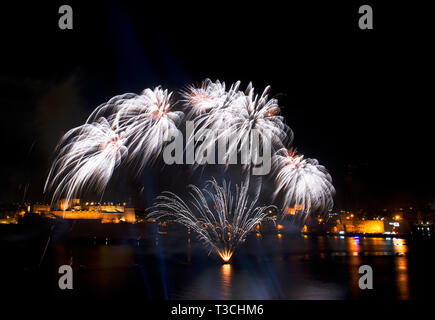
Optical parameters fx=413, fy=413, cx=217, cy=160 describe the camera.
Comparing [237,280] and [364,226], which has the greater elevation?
[237,280]

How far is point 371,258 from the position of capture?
3183 cm

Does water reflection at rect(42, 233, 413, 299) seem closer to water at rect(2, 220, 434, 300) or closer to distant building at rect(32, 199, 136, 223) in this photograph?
water at rect(2, 220, 434, 300)

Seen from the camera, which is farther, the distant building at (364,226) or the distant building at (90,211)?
the distant building at (90,211)

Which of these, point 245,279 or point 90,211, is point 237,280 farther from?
point 90,211

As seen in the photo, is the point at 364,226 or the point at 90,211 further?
the point at 90,211

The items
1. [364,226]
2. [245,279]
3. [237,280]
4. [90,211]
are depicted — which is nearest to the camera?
[237,280]

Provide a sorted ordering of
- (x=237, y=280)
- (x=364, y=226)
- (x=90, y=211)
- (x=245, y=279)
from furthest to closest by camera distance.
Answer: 1. (x=90, y=211)
2. (x=364, y=226)
3. (x=245, y=279)
4. (x=237, y=280)

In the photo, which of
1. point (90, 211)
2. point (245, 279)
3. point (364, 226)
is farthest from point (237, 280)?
point (90, 211)

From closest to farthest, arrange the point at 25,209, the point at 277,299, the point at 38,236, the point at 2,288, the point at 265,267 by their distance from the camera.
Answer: the point at 277,299, the point at 2,288, the point at 265,267, the point at 38,236, the point at 25,209

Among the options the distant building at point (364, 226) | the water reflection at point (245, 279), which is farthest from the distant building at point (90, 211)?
the water reflection at point (245, 279)

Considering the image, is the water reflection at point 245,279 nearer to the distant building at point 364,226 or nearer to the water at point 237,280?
the water at point 237,280
